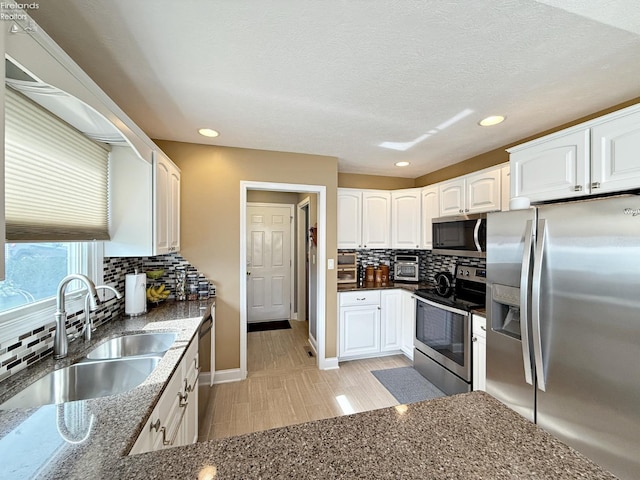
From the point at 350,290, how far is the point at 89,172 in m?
2.56

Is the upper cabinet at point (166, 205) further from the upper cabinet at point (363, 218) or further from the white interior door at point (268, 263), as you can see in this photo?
the white interior door at point (268, 263)

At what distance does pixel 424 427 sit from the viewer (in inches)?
27.6

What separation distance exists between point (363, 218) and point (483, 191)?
4.55ft

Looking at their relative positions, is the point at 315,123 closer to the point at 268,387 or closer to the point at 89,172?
the point at 89,172

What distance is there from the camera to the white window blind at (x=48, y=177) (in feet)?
3.54


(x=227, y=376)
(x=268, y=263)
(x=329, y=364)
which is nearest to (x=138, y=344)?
(x=227, y=376)

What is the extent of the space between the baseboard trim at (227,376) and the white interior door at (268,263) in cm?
184

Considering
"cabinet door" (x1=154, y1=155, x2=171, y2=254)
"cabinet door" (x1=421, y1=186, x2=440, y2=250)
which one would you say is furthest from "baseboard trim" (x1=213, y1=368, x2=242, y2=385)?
"cabinet door" (x1=421, y1=186, x2=440, y2=250)

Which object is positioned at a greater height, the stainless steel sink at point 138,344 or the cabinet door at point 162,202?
the cabinet door at point 162,202

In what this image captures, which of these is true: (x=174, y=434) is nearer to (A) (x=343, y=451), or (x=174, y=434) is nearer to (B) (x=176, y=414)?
(B) (x=176, y=414)

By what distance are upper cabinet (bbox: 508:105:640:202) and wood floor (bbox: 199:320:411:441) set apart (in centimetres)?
215

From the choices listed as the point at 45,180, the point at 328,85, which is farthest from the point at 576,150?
the point at 45,180

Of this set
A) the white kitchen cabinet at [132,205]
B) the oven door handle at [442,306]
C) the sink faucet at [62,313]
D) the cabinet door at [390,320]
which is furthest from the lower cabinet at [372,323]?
the sink faucet at [62,313]

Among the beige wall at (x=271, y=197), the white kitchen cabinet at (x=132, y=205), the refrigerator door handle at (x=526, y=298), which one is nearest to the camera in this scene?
the refrigerator door handle at (x=526, y=298)
